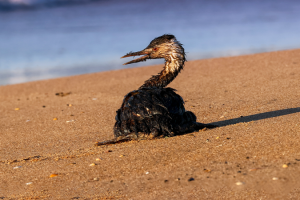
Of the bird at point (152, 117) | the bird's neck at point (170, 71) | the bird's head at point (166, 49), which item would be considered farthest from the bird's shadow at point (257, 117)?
the bird's head at point (166, 49)

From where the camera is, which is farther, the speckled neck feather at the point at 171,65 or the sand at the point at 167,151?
the speckled neck feather at the point at 171,65

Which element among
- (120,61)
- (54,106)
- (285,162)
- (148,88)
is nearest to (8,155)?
(148,88)

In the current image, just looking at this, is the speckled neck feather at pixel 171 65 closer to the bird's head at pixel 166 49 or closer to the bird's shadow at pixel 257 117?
the bird's head at pixel 166 49

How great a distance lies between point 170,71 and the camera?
569 cm

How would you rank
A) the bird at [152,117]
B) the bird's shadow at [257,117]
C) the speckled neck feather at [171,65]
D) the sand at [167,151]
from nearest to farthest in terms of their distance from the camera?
the sand at [167,151], the bird at [152,117], the speckled neck feather at [171,65], the bird's shadow at [257,117]

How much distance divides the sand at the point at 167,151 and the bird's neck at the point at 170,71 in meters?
0.85

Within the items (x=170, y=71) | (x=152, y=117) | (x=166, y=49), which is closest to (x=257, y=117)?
(x=170, y=71)

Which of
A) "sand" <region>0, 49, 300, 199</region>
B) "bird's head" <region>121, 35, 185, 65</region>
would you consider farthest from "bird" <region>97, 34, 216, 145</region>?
"bird's head" <region>121, 35, 185, 65</region>

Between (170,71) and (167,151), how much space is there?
1336 millimetres

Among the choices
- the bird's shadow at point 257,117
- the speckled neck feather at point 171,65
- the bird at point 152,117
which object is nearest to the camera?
the bird at point 152,117

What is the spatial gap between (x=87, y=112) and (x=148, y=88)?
2.62 m

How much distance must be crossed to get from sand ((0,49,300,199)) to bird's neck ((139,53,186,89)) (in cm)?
85

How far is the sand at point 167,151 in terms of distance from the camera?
3949 mm

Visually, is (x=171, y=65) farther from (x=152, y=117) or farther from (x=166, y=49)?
(x=152, y=117)
